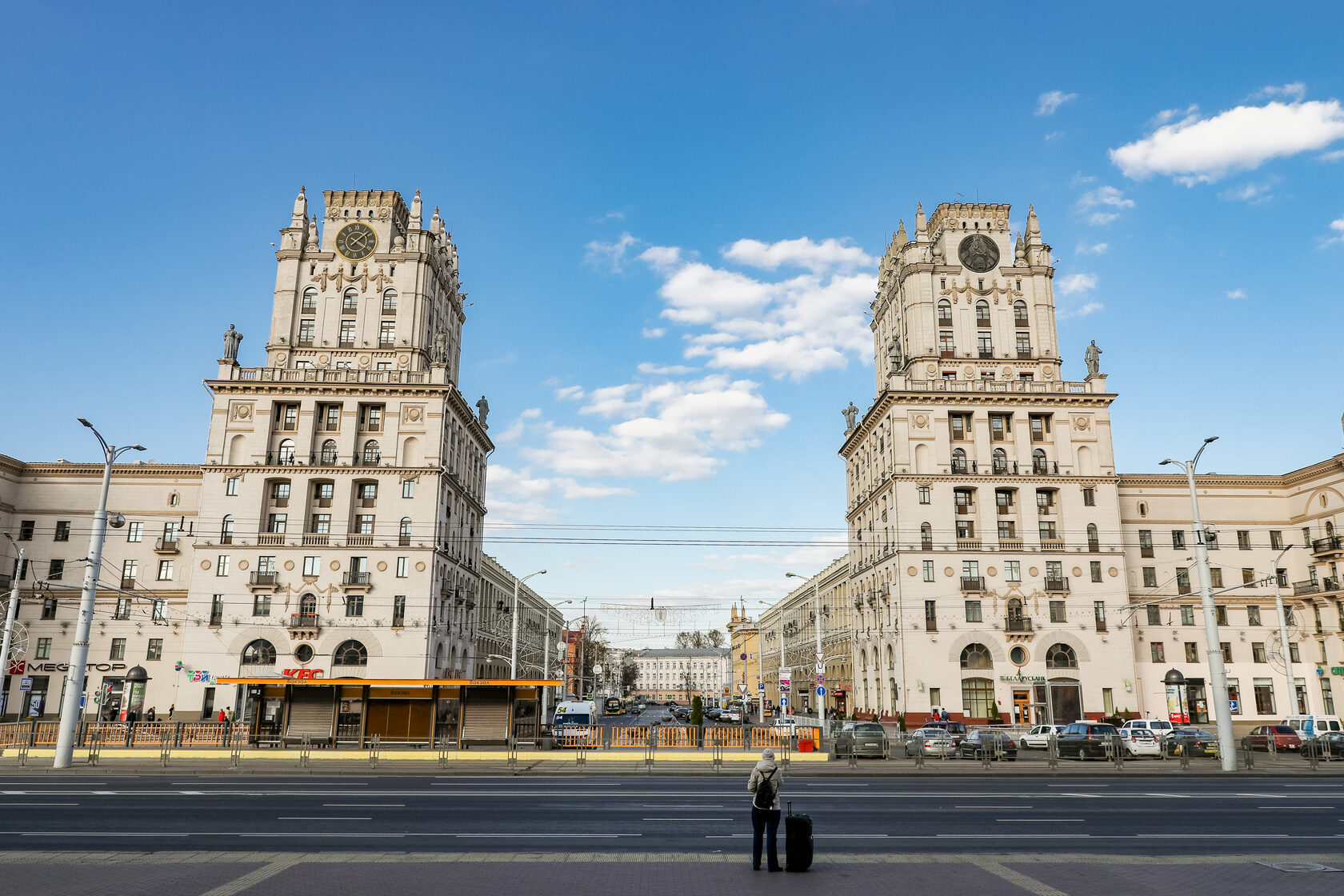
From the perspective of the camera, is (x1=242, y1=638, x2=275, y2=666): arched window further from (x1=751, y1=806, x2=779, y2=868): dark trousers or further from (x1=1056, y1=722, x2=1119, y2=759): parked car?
(x1=751, y1=806, x2=779, y2=868): dark trousers

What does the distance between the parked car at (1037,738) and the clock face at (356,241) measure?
5825 centimetres

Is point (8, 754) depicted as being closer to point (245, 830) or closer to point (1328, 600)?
point (245, 830)

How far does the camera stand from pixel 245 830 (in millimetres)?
18078

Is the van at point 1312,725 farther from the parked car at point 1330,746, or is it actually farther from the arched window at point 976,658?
the arched window at point 976,658

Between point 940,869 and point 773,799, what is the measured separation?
2.91 meters

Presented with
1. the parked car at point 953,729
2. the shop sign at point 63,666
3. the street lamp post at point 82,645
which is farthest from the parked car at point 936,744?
the shop sign at point 63,666

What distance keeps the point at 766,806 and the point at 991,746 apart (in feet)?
103

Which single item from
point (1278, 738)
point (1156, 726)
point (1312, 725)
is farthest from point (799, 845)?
point (1312, 725)

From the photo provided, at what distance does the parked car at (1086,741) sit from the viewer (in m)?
41.0

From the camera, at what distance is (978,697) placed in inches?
2554

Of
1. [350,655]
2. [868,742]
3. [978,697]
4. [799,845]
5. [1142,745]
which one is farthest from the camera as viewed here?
[978,697]

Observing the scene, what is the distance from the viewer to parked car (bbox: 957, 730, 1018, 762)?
40.6 meters

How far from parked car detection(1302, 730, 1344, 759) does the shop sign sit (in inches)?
2918

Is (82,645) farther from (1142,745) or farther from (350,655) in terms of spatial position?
(1142,745)
